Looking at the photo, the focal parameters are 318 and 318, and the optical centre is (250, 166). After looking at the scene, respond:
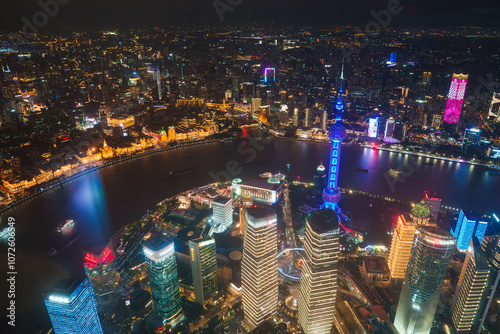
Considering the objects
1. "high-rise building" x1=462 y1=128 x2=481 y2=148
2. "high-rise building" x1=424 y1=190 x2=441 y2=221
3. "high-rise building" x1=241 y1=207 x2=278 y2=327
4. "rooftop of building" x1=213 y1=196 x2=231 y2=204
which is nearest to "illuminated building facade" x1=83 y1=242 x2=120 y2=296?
"high-rise building" x1=241 y1=207 x2=278 y2=327

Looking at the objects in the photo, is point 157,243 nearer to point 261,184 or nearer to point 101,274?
point 101,274

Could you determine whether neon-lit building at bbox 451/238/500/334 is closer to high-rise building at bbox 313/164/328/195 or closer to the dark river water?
the dark river water

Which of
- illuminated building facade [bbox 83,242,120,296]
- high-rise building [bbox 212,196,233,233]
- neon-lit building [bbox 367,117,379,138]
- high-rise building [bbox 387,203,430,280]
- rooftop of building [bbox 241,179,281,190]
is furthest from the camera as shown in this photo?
Answer: neon-lit building [bbox 367,117,379,138]

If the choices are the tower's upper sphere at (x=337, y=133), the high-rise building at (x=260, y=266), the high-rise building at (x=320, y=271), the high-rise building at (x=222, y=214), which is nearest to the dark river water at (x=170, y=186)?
the high-rise building at (x=222, y=214)

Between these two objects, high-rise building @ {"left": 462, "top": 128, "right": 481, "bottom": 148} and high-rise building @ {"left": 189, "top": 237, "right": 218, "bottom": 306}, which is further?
high-rise building @ {"left": 462, "top": 128, "right": 481, "bottom": 148}

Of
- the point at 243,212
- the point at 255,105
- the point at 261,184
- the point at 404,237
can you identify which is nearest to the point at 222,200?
the point at 243,212

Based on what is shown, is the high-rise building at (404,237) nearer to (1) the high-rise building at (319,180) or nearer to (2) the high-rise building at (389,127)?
(1) the high-rise building at (319,180)

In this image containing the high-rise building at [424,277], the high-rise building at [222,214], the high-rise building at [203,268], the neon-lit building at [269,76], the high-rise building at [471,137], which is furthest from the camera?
the neon-lit building at [269,76]
